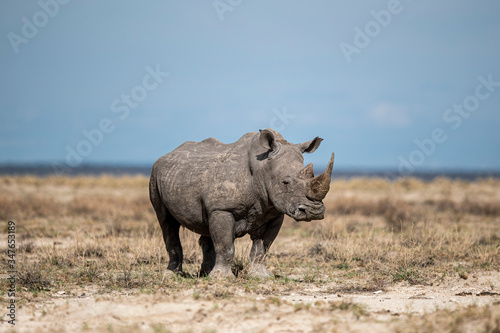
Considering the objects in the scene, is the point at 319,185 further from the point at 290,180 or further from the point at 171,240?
the point at 171,240

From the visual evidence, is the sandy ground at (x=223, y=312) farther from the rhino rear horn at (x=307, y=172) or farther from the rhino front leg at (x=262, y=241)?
the rhino rear horn at (x=307, y=172)

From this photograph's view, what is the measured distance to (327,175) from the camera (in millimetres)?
7145

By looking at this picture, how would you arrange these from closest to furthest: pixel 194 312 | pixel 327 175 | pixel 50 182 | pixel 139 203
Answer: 1. pixel 194 312
2. pixel 327 175
3. pixel 139 203
4. pixel 50 182

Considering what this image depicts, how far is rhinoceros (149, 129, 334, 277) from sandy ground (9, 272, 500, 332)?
42.0 inches

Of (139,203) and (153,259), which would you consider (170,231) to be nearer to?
(153,259)

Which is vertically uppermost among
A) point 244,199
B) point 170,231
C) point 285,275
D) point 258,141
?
point 258,141

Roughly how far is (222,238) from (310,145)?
1.99m

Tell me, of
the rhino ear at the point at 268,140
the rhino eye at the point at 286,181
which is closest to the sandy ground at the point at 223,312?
the rhino eye at the point at 286,181

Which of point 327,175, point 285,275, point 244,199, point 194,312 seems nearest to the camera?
point 194,312

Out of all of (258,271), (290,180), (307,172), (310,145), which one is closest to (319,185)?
(307,172)

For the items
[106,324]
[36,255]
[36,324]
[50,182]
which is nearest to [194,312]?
[106,324]

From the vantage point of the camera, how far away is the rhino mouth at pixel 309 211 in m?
7.32

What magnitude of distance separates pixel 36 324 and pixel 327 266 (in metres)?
5.57

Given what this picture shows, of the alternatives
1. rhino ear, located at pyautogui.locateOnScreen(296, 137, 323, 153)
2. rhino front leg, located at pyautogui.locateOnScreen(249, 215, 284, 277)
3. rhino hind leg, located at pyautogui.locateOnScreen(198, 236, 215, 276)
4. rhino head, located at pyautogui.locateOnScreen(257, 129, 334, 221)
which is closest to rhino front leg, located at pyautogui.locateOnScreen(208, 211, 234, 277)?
rhino front leg, located at pyautogui.locateOnScreen(249, 215, 284, 277)
